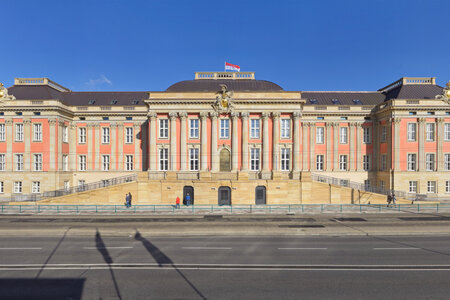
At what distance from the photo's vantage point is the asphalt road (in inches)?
463

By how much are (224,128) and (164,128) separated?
9.33 meters

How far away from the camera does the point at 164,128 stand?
43844 mm

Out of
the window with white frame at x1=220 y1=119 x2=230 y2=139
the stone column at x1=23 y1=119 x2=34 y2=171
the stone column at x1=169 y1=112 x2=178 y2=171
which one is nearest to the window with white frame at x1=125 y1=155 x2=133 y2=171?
the stone column at x1=169 y1=112 x2=178 y2=171

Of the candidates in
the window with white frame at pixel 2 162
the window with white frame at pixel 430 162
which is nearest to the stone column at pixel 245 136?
the window with white frame at pixel 430 162

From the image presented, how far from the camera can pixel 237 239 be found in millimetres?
20688

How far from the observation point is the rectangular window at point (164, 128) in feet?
144

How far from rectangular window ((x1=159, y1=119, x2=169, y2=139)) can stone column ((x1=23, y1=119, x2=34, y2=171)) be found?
21556mm

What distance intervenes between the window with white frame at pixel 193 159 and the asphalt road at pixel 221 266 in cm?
2170

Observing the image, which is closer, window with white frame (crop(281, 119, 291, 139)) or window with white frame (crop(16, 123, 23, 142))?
window with white frame (crop(281, 119, 291, 139))

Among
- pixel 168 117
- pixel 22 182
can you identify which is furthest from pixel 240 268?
pixel 22 182

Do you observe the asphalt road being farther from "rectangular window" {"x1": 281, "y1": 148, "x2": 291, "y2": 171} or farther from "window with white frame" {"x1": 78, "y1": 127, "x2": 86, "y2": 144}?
"window with white frame" {"x1": 78, "y1": 127, "x2": 86, "y2": 144}

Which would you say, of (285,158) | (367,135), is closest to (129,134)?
(285,158)

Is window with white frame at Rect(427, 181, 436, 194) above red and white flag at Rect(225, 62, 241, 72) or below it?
below

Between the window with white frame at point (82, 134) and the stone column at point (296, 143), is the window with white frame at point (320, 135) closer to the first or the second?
the stone column at point (296, 143)
